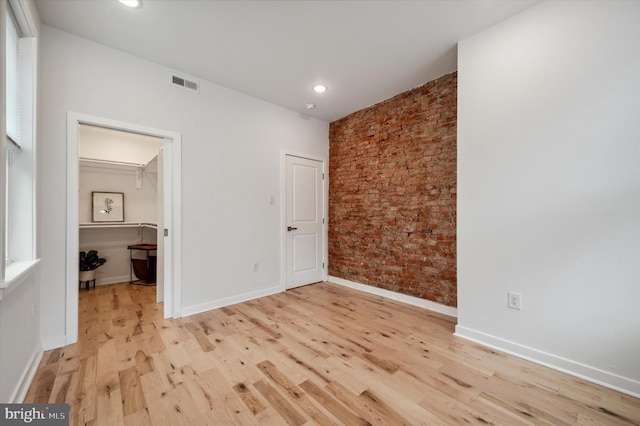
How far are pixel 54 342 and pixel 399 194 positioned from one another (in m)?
3.84

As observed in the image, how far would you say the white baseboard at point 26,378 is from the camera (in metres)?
1.55

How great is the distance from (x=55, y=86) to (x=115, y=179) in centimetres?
265

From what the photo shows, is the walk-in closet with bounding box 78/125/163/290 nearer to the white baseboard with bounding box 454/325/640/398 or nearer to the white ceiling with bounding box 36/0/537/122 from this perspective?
the white ceiling with bounding box 36/0/537/122

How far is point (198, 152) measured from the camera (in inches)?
121

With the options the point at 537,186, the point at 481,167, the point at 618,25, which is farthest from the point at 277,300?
the point at 618,25

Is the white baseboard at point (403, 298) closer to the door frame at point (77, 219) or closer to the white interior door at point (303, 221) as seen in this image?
the white interior door at point (303, 221)

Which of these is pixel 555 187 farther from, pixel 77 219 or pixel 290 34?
pixel 77 219

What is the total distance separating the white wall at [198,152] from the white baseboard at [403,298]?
1144 mm

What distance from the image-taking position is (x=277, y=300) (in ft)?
11.5

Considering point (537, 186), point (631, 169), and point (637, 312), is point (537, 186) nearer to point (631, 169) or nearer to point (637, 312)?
point (631, 169)

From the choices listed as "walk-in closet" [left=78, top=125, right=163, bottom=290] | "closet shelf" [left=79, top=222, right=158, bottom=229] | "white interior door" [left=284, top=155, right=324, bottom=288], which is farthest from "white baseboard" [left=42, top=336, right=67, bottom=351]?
"white interior door" [left=284, top=155, right=324, bottom=288]

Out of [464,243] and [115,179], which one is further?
[115,179]

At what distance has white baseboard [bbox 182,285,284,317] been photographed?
2998 millimetres

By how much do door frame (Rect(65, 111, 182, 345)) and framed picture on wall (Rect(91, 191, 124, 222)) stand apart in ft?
7.95
